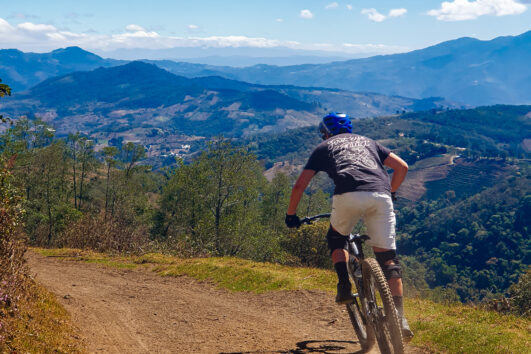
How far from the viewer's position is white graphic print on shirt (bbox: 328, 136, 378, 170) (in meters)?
5.50

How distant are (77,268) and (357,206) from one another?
1368 centimetres

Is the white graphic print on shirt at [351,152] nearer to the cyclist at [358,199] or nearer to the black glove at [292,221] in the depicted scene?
the cyclist at [358,199]

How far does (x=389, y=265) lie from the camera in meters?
5.43

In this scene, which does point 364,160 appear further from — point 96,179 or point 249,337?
point 96,179

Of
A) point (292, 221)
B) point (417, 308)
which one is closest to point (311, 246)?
point (417, 308)

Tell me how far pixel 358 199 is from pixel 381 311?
1523 mm

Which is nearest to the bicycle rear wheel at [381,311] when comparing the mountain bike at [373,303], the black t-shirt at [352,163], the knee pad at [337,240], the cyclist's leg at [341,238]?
the mountain bike at [373,303]

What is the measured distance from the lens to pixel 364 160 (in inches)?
218

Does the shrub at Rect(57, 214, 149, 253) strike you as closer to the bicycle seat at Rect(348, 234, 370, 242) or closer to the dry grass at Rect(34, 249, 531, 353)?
the dry grass at Rect(34, 249, 531, 353)

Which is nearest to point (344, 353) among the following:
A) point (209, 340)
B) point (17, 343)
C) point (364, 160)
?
point (209, 340)

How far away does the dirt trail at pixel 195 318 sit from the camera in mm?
7027

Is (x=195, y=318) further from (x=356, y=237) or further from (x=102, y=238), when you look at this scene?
(x=102, y=238)

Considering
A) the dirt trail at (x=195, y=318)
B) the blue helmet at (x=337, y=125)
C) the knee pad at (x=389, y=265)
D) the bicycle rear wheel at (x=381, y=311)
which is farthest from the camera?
the dirt trail at (x=195, y=318)

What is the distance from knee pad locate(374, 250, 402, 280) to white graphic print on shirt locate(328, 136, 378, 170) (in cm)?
122
